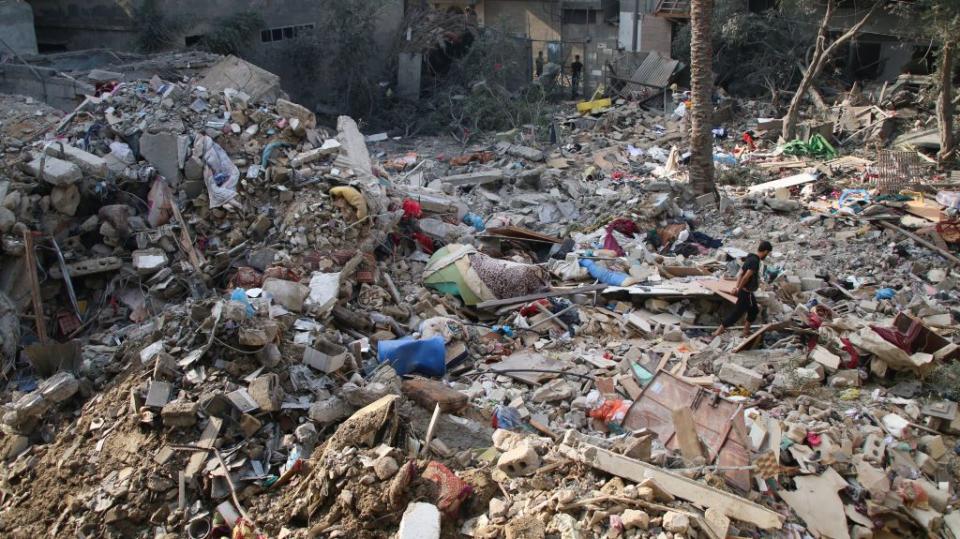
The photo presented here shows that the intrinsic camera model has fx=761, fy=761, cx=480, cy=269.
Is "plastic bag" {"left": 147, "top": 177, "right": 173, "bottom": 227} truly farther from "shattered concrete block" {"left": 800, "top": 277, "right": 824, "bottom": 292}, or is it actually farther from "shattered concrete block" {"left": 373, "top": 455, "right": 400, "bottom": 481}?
"shattered concrete block" {"left": 800, "top": 277, "right": 824, "bottom": 292}

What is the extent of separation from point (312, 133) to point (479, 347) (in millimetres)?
4824

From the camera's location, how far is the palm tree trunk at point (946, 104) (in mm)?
13633

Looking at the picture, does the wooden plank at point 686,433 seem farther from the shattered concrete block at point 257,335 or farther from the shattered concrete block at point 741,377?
the shattered concrete block at point 257,335

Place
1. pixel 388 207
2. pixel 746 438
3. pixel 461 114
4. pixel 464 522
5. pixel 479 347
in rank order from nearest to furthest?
1. pixel 464 522
2. pixel 746 438
3. pixel 479 347
4. pixel 388 207
5. pixel 461 114

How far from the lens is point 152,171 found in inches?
357

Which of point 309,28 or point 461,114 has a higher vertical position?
point 309,28

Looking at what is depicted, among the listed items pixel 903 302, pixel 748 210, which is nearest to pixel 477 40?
pixel 748 210

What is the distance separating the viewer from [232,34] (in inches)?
725

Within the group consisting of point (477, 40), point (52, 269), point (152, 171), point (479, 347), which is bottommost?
point (479, 347)

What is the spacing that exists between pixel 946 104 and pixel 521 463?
42.6 feet

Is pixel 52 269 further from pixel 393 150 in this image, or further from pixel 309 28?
pixel 309 28

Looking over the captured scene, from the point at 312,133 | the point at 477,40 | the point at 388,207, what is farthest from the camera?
the point at 477,40

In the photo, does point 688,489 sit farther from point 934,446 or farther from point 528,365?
point 528,365

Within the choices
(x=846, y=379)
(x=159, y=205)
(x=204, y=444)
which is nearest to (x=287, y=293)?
(x=204, y=444)
